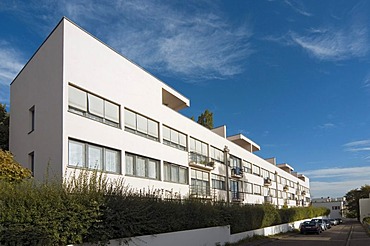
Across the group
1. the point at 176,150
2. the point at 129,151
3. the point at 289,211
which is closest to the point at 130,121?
the point at 129,151

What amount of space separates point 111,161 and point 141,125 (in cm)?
452

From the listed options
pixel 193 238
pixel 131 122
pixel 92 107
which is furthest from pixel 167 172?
pixel 193 238

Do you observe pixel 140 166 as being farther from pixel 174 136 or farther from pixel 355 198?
pixel 355 198

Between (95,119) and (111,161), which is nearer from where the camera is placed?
(95,119)

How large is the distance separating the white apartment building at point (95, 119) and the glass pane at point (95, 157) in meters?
0.05

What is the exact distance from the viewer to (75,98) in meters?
20.7

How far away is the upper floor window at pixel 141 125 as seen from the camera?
83.1 ft

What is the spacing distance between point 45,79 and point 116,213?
34.1ft

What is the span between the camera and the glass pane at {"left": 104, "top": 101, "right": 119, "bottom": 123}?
23.2 m

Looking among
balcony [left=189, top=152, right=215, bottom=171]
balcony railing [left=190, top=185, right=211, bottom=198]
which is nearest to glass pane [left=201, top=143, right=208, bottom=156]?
balcony [left=189, top=152, right=215, bottom=171]

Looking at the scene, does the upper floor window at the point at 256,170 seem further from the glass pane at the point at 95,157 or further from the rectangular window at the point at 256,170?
the glass pane at the point at 95,157

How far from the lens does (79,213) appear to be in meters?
12.9

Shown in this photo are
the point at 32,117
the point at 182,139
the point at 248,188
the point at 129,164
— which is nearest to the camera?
the point at 32,117

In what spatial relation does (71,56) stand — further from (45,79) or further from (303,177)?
(303,177)
